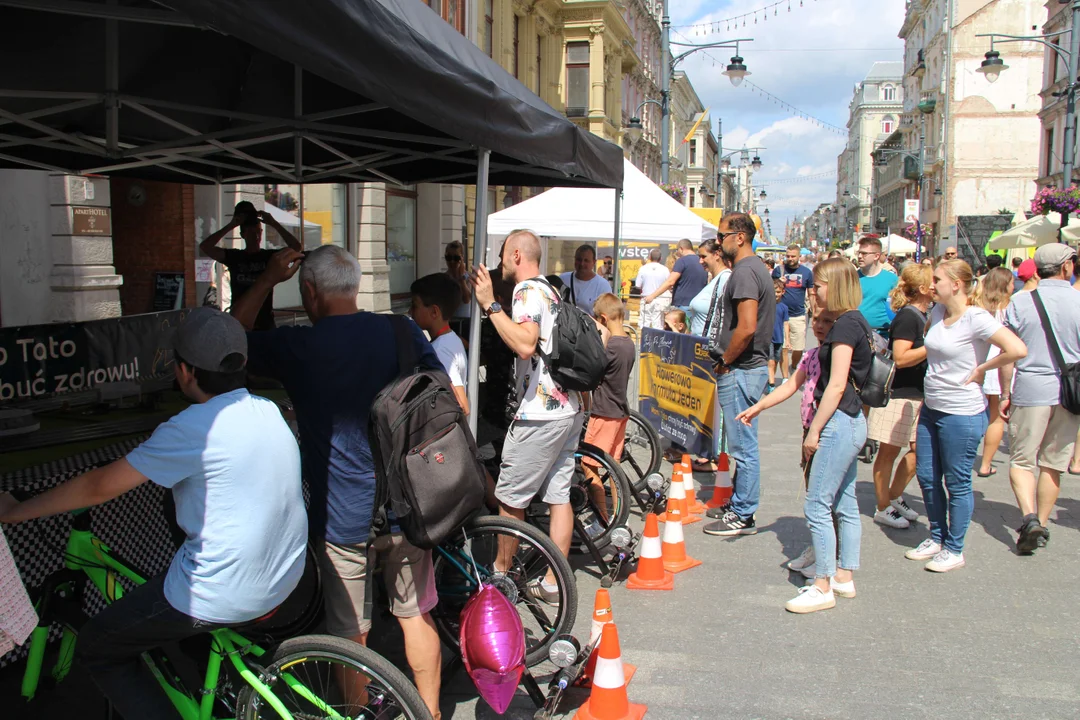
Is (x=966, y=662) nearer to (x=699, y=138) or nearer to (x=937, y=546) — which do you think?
(x=937, y=546)

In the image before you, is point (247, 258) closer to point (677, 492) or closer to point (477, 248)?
point (477, 248)

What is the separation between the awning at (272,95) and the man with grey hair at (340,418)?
0.76 meters

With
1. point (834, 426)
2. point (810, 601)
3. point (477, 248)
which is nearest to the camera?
point (477, 248)

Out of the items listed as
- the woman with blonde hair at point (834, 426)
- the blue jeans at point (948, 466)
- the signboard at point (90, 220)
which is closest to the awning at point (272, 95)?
the woman with blonde hair at point (834, 426)

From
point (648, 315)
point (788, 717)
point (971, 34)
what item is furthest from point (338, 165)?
point (971, 34)

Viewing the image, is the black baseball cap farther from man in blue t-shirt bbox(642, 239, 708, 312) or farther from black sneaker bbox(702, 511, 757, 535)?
man in blue t-shirt bbox(642, 239, 708, 312)

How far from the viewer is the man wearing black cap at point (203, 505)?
2.44 m

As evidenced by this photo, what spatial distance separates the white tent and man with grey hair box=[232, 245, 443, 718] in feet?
22.8

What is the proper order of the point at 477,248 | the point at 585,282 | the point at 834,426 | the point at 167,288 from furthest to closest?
the point at 167,288, the point at 585,282, the point at 834,426, the point at 477,248

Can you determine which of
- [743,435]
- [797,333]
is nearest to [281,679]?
[743,435]

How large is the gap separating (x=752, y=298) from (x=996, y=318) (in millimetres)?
2802

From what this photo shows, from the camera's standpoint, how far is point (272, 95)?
197 inches

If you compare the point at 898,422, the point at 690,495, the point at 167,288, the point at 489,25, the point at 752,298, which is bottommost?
the point at 690,495

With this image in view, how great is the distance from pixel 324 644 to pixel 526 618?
185 cm
